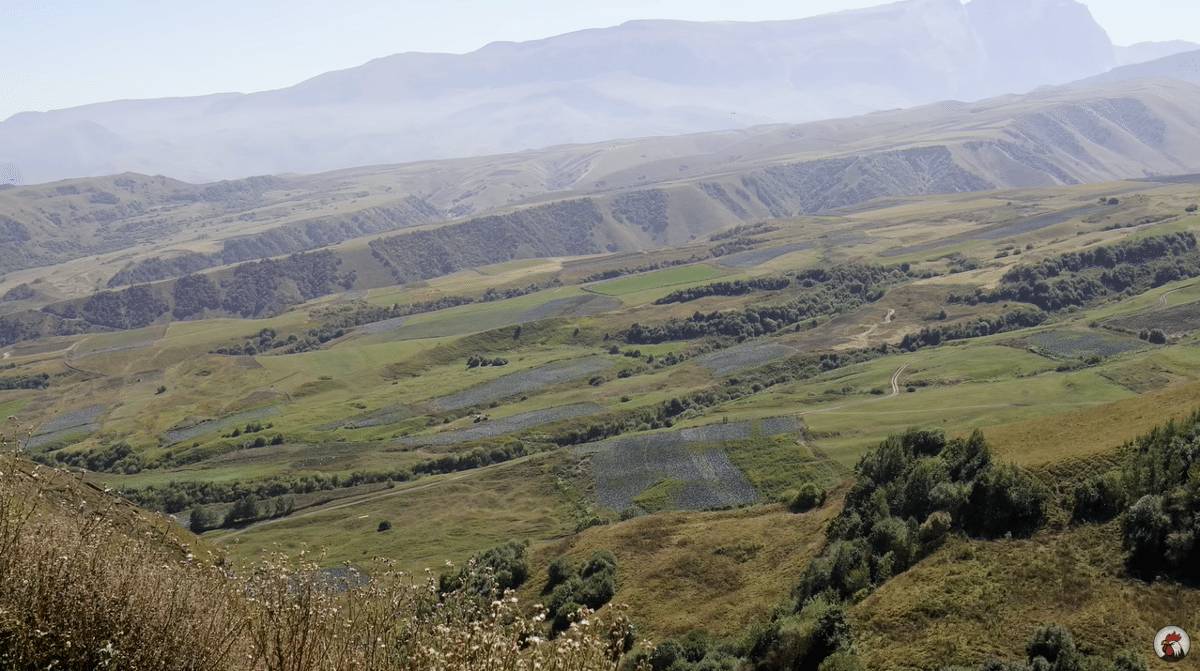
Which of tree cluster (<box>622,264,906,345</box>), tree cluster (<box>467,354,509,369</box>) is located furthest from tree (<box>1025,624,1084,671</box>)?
tree cluster (<box>467,354,509,369</box>)

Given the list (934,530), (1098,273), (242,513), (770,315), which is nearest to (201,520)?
(242,513)

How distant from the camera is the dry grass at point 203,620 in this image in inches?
584

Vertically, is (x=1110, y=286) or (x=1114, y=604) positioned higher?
(x=1114, y=604)

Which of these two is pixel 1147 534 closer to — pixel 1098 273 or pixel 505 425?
pixel 505 425

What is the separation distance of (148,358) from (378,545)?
126527 mm

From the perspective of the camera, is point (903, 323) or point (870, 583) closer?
point (870, 583)

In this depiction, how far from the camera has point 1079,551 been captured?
39156mm

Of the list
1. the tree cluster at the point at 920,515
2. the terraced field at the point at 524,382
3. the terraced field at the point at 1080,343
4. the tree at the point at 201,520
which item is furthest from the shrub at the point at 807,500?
the terraced field at the point at 524,382

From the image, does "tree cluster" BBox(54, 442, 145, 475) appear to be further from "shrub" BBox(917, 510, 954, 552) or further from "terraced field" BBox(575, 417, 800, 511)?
"shrub" BBox(917, 510, 954, 552)

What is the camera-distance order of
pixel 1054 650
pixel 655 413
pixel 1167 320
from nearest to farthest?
pixel 1054 650, pixel 655 413, pixel 1167 320

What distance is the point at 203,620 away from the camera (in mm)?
16547

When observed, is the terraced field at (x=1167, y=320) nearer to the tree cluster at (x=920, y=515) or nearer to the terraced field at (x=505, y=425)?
the terraced field at (x=505, y=425)

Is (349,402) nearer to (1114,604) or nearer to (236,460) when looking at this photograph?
(236,460)

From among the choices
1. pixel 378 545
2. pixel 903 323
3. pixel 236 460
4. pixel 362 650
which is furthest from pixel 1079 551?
pixel 903 323
